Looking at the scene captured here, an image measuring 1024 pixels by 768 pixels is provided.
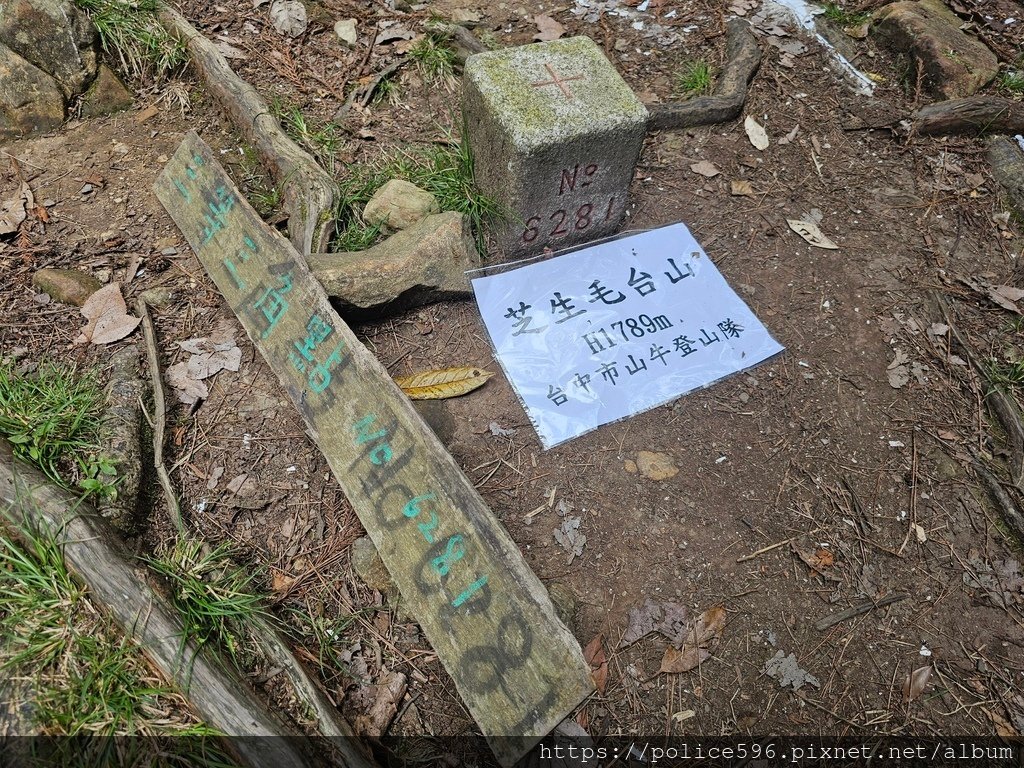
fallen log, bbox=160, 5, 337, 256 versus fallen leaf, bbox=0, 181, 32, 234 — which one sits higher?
fallen log, bbox=160, 5, 337, 256

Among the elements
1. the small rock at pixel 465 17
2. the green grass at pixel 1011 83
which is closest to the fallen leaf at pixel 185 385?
the small rock at pixel 465 17

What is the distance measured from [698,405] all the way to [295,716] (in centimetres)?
182

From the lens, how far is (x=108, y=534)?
1.90 m

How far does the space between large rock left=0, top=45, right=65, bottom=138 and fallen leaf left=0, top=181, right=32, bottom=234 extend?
47cm

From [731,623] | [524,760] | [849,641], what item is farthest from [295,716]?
[849,641]

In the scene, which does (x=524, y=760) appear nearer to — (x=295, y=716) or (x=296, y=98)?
(x=295, y=716)

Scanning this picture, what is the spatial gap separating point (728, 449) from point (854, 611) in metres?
0.69

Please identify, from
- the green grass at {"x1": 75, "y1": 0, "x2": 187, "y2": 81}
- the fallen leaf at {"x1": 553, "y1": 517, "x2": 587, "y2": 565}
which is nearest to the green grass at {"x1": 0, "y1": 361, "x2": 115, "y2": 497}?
the fallen leaf at {"x1": 553, "y1": 517, "x2": 587, "y2": 565}

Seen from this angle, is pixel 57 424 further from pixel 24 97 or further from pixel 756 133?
pixel 756 133

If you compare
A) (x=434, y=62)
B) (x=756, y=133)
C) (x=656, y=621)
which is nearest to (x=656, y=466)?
(x=656, y=621)

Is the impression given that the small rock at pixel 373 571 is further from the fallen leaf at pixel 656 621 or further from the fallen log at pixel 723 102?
the fallen log at pixel 723 102

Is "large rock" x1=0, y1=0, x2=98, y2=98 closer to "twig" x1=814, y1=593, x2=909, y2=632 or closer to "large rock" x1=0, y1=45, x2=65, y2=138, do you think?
"large rock" x1=0, y1=45, x2=65, y2=138

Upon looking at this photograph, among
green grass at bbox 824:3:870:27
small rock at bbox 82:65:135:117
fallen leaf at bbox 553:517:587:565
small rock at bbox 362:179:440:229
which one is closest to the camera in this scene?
fallen leaf at bbox 553:517:587:565

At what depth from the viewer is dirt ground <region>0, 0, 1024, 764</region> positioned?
2.04m
